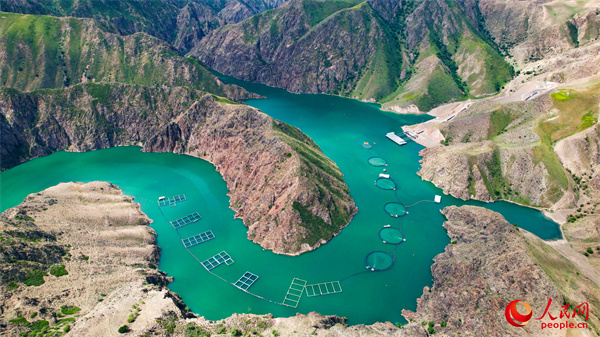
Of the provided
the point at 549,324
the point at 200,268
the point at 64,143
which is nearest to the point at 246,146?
the point at 200,268

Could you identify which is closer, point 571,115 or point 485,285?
point 485,285

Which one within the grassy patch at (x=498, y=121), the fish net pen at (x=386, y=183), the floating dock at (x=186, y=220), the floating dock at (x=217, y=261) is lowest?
the floating dock at (x=217, y=261)

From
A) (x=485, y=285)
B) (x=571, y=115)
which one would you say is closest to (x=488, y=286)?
(x=485, y=285)

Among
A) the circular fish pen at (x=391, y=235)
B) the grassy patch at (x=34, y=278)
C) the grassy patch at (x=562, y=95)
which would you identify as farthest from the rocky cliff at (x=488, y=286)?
the grassy patch at (x=34, y=278)

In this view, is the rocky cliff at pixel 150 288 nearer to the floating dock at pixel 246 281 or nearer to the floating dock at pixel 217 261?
the floating dock at pixel 217 261

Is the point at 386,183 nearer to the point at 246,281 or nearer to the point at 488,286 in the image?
the point at 488,286
